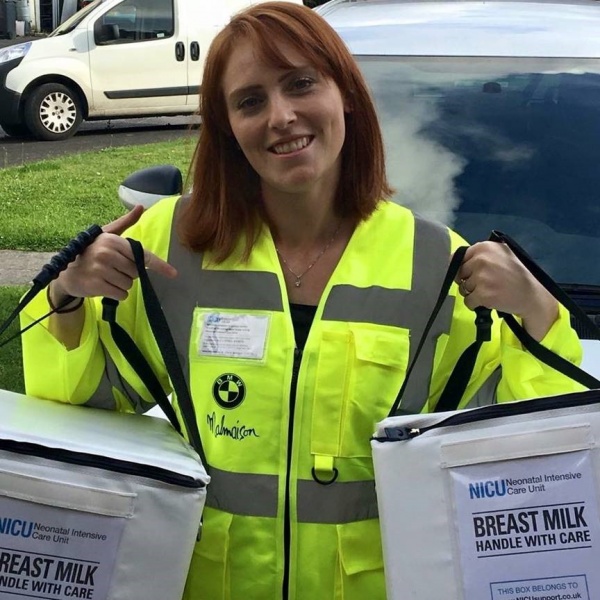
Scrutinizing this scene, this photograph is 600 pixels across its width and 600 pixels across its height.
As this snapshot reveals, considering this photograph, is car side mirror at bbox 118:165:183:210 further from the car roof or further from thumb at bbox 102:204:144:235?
thumb at bbox 102:204:144:235

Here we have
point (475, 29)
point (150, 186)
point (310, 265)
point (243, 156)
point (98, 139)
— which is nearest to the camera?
point (310, 265)

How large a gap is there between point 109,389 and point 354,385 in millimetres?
477

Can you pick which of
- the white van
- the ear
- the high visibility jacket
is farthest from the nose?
the white van

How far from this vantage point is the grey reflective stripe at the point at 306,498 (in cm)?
171

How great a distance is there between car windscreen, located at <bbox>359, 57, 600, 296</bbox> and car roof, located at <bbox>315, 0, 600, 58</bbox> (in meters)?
0.04

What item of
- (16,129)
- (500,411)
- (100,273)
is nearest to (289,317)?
(100,273)

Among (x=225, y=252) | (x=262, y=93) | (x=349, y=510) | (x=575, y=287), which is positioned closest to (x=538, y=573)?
(x=349, y=510)

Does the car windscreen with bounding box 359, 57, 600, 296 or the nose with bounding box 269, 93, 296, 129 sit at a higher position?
the nose with bounding box 269, 93, 296, 129

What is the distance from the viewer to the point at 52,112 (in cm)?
1253

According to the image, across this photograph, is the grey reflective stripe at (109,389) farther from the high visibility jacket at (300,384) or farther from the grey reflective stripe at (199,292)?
the grey reflective stripe at (199,292)

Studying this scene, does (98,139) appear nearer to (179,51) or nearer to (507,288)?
(179,51)

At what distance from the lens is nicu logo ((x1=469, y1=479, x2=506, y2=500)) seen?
1486mm

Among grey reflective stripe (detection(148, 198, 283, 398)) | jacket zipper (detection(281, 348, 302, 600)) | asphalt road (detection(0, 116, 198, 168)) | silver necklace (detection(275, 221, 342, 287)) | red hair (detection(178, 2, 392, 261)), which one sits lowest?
asphalt road (detection(0, 116, 198, 168))

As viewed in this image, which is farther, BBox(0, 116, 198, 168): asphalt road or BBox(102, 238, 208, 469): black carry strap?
BBox(0, 116, 198, 168): asphalt road
